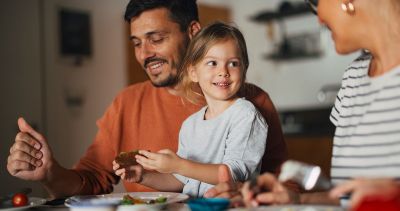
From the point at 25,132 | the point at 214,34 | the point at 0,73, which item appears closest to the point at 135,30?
the point at 214,34

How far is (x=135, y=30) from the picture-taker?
1579 millimetres

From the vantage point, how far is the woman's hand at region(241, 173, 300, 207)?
1.00 metres

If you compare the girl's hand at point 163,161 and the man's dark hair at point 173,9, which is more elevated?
the man's dark hair at point 173,9

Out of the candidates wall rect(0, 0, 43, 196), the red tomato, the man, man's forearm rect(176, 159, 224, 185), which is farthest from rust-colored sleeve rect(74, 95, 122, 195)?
wall rect(0, 0, 43, 196)

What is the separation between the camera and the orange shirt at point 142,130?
1541 millimetres

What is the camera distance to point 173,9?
160cm

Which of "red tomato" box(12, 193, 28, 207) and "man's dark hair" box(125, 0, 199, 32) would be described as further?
"man's dark hair" box(125, 0, 199, 32)

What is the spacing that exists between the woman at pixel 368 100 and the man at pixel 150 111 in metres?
0.43

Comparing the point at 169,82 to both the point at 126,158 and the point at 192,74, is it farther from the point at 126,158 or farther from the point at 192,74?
the point at 126,158

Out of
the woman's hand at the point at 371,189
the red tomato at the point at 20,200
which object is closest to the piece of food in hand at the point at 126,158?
the red tomato at the point at 20,200

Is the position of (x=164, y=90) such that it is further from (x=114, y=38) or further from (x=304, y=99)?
(x=304, y=99)

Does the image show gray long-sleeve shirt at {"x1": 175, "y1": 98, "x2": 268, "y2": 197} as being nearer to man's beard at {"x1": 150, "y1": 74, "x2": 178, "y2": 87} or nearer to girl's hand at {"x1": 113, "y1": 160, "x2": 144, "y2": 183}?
girl's hand at {"x1": 113, "y1": 160, "x2": 144, "y2": 183}

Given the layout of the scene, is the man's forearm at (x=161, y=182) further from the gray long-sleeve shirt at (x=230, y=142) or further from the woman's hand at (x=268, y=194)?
the woman's hand at (x=268, y=194)

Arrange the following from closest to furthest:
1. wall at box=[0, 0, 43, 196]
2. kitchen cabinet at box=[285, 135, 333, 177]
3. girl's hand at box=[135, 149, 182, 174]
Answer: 1. girl's hand at box=[135, 149, 182, 174]
2. wall at box=[0, 0, 43, 196]
3. kitchen cabinet at box=[285, 135, 333, 177]
